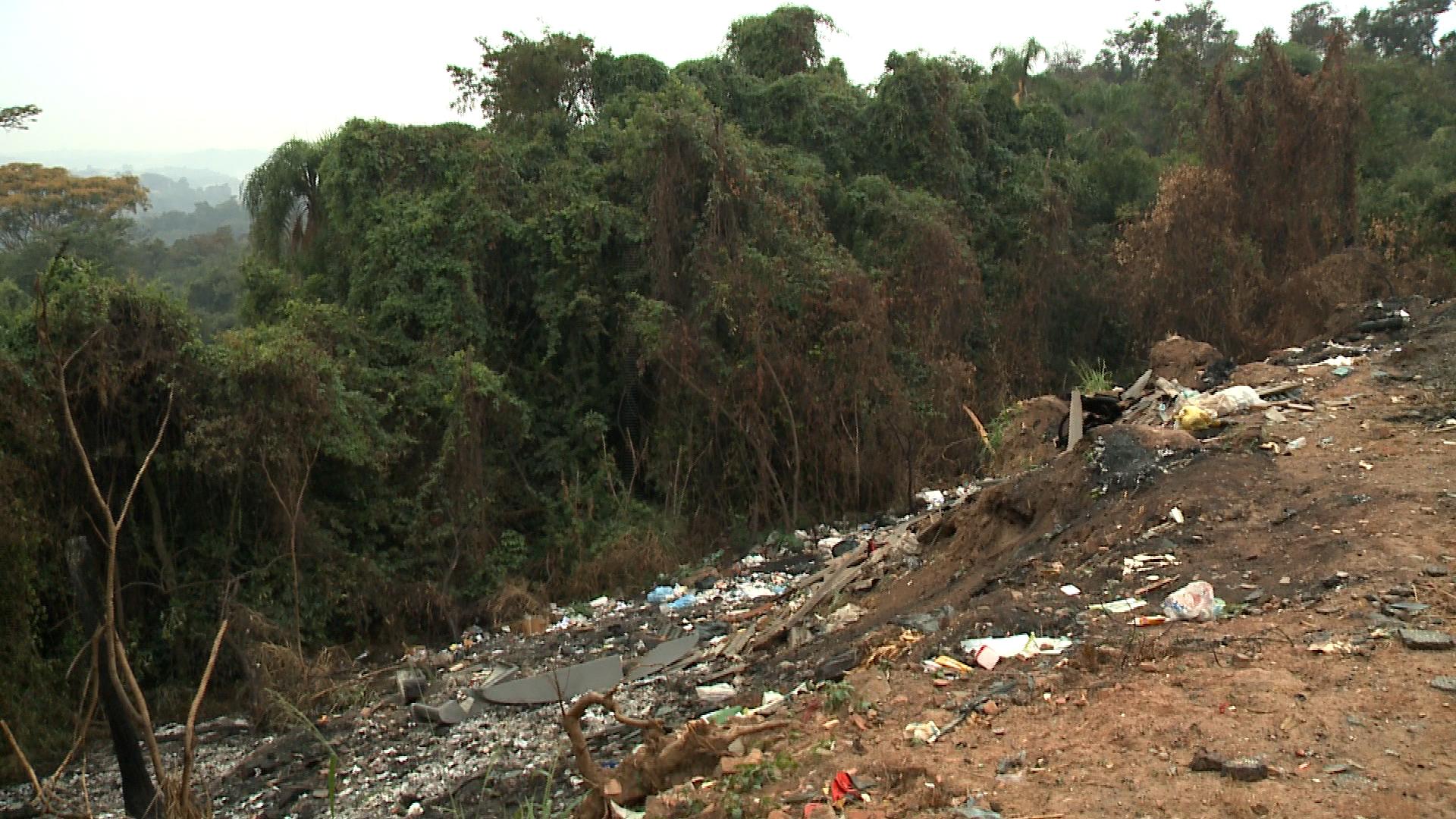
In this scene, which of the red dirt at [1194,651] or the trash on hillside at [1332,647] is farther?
the trash on hillside at [1332,647]

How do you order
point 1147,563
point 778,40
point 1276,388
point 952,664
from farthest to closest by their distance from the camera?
point 778,40, point 1276,388, point 1147,563, point 952,664

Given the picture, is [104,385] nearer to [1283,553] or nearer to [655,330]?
[655,330]

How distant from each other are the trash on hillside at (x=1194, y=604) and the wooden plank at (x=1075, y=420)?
12.1ft

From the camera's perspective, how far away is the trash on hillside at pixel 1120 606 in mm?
4746

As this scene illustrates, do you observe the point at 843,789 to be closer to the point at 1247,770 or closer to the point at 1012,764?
the point at 1012,764

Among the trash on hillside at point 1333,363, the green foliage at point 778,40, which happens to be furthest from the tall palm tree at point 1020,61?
the trash on hillside at point 1333,363

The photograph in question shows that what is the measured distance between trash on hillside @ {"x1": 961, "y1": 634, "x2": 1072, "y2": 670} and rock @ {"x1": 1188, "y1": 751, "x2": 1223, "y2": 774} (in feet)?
3.78

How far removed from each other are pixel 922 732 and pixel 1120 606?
1459 millimetres

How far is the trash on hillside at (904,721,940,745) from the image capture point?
3.73 m

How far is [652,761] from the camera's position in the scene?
3.88 meters

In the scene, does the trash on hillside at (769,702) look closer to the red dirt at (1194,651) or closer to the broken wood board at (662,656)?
the red dirt at (1194,651)

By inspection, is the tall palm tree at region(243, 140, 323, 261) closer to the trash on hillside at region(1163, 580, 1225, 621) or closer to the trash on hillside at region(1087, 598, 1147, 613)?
the trash on hillside at region(1087, 598, 1147, 613)

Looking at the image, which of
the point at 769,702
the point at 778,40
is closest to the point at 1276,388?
the point at 769,702

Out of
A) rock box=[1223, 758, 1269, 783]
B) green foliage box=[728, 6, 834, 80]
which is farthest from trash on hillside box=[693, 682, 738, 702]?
green foliage box=[728, 6, 834, 80]
